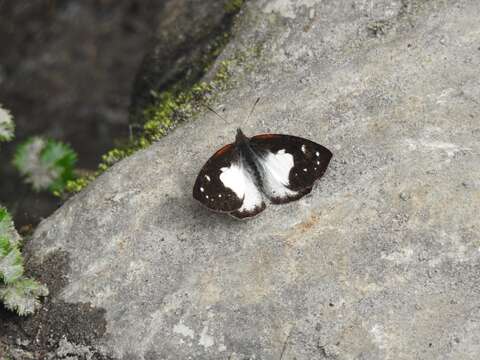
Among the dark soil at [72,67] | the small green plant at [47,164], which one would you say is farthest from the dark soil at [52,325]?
the dark soil at [72,67]

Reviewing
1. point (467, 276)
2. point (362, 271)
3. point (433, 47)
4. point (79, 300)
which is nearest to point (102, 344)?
point (79, 300)

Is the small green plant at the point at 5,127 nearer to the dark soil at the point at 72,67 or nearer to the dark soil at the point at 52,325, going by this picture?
the dark soil at the point at 52,325

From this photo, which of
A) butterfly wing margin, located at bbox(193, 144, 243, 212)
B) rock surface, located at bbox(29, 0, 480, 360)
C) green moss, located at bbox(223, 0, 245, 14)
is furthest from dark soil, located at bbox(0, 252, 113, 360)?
green moss, located at bbox(223, 0, 245, 14)

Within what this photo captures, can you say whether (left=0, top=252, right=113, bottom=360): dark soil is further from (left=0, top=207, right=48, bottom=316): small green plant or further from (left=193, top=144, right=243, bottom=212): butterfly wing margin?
(left=193, top=144, right=243, bottom=212): butterfly wing margin

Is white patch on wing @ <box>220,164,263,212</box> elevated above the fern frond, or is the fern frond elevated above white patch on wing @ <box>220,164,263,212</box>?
the fern frond

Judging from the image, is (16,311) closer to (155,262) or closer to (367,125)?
(155,262)

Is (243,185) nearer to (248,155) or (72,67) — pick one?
(248,155)
